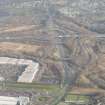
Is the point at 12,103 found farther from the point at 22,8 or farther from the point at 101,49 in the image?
the point at 22,8

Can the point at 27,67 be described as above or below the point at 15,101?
above

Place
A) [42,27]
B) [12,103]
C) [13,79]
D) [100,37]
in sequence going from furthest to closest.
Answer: [42,27]
[100,37]
[13,79]
[12,103]

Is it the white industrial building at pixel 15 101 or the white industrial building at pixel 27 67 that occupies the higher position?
the white industrial building at pixel 27 67

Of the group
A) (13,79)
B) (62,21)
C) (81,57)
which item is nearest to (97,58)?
(81,57)

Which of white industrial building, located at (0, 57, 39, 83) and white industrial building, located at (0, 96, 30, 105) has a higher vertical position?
white industrial building, located at (0, 57, 39, 83)

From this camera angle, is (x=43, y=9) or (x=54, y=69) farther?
(x=43, y=9)

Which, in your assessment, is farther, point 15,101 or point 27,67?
point 27,67

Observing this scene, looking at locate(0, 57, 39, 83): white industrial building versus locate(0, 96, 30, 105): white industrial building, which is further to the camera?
locate(0, 57, 39, 83): white industrial building

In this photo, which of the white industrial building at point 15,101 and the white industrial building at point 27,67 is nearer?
the white industrial building at point 15,101
